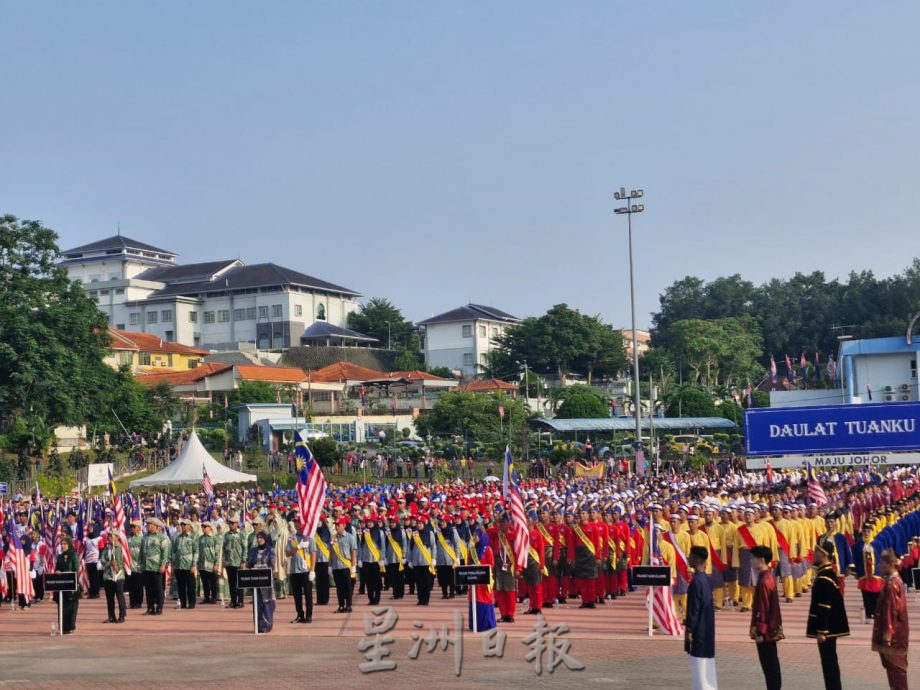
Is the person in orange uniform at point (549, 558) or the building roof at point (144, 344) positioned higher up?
the building roof at point (144, 344)

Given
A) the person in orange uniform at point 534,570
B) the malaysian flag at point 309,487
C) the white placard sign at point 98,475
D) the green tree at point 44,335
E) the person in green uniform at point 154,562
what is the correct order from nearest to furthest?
the malaysian flag at point 309,487 < the person in orange uniform at point 534,570 < the person in green uniform at point 154,562 < the white placard sign at point 98,475 < the green tree at point 44,335

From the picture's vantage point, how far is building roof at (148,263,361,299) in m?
101

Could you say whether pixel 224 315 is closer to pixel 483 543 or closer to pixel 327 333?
pixel 327 333

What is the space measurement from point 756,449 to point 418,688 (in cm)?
2030

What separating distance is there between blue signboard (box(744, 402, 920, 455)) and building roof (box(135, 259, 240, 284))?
3206 inches

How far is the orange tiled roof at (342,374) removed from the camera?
83.1m

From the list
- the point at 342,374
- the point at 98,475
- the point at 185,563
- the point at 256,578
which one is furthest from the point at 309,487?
the point at 342,374

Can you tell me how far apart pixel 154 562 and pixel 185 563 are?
0.87 metres

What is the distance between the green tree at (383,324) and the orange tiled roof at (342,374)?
63.5 feet

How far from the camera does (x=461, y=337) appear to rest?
331 feet

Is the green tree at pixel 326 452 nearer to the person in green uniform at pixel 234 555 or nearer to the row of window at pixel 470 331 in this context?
the person in green uniform at pixel 234 555

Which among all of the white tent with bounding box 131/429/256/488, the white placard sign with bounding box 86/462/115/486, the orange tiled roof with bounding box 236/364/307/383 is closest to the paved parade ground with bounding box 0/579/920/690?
the white placard sign with bounding box 86/462/115/486

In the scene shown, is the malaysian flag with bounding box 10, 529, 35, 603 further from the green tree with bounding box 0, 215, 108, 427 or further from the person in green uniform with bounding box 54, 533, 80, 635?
the green tree with bounding box 0, 215, 108, 427

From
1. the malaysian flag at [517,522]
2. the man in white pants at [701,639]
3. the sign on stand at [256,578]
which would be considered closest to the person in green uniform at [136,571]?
the sign on stand at [256,578]
